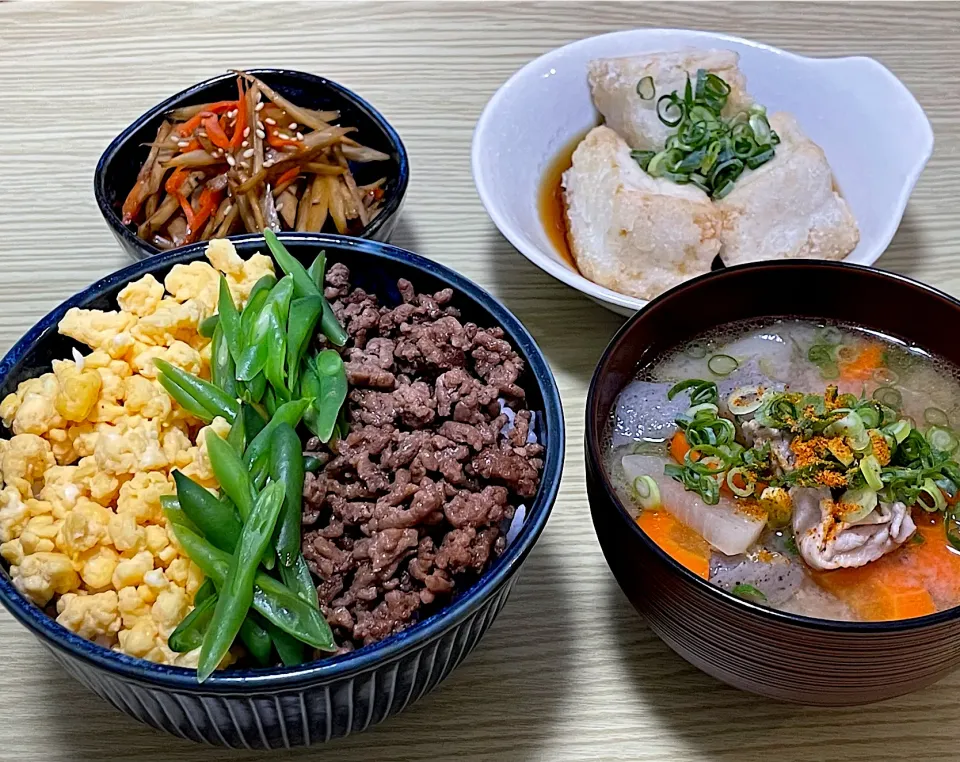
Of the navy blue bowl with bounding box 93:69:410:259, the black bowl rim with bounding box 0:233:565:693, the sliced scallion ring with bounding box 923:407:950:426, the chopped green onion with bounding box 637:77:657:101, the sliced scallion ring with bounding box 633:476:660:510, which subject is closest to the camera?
the black bowl rim with bounding box 0:233:565:693

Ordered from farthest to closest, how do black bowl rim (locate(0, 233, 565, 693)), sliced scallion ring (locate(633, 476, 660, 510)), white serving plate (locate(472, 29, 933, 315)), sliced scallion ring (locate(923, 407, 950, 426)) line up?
white serving plate (locate(472, 29, 933, 315)) → sliced scallion ring (locate(923, 407, 950, 426)) → sliced scallion ring (locate(633, 476, 660, 510)) → black bowl rim (locate(0, 233, 565, 693))

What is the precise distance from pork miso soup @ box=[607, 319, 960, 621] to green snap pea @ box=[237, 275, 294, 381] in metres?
0.55

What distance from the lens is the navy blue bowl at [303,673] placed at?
3.51 ft

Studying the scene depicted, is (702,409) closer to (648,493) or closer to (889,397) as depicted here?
(648,493)

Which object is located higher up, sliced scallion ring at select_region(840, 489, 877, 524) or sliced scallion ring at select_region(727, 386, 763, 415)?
sliced scallion ring at select_region(727, 386, 763, 415)

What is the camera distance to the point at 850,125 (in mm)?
2174

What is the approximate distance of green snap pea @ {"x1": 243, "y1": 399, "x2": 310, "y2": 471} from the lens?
1271mm

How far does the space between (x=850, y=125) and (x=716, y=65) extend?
0.34m

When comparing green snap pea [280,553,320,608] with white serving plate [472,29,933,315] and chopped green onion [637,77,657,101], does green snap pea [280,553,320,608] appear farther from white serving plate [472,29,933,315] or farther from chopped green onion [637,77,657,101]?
chopped green onion [637,77,657,101]

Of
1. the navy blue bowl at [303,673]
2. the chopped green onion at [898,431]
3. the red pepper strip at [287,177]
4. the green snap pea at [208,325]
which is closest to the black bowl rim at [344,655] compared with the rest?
the navy blue bowl at [303,673]

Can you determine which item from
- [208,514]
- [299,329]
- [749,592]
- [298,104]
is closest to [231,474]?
[208,514]

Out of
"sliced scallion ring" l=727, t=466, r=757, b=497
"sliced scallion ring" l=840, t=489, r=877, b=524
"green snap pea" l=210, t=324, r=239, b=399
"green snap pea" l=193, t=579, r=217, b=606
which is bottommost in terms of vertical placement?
"sliced scallion ring" l=727, t=466, r=757, b=497

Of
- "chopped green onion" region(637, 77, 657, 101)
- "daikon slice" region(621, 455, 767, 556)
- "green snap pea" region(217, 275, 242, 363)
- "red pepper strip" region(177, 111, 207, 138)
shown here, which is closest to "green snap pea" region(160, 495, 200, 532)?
"green snap pea" region(217, 275, 242, 363)

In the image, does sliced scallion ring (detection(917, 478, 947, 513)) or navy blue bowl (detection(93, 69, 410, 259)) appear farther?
navy blue bowl (detection(93, 69, 410, 259))
